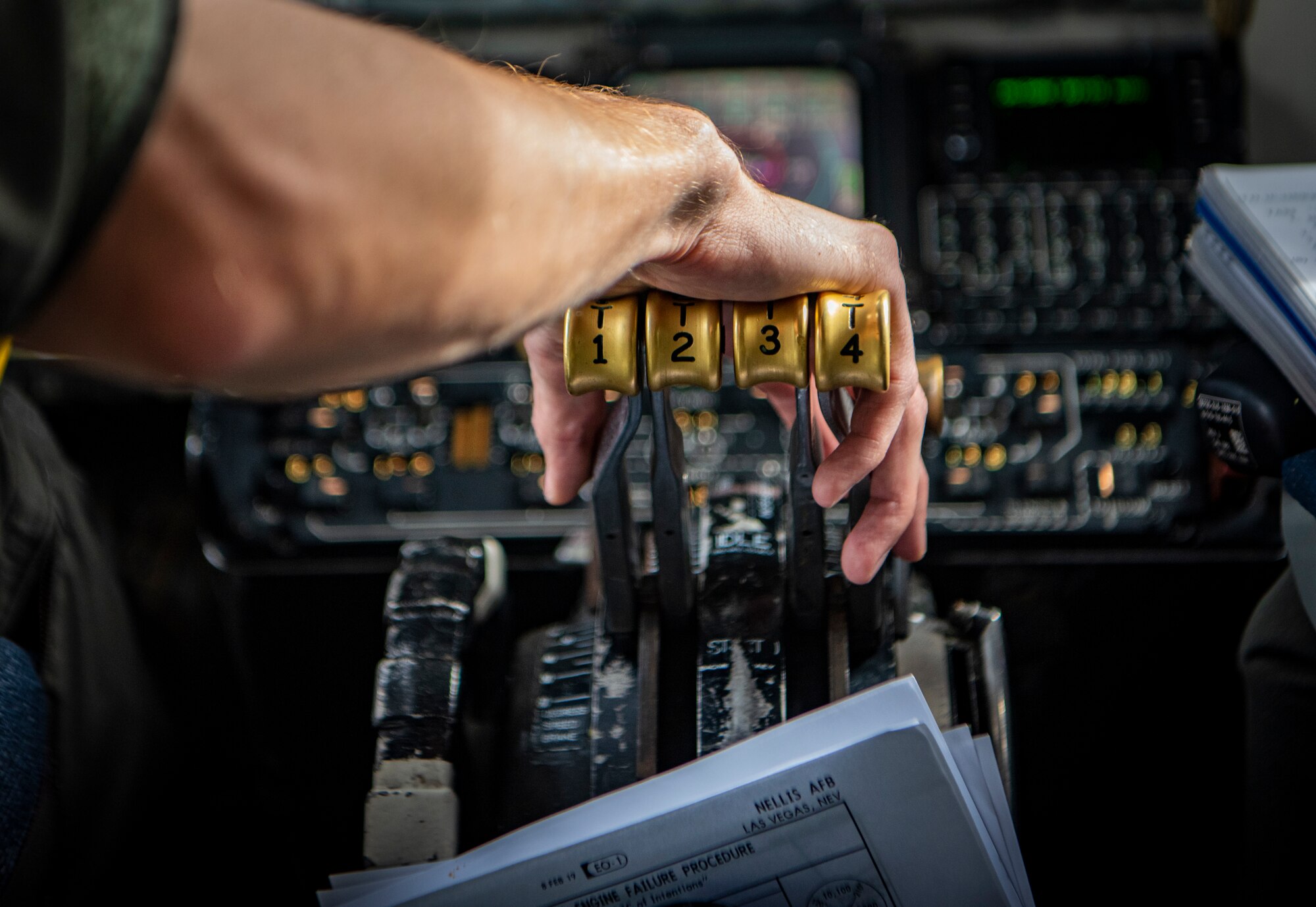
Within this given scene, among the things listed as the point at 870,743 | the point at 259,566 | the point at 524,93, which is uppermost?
the point at 524,93

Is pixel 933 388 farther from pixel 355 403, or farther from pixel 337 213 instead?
pixel 355 403

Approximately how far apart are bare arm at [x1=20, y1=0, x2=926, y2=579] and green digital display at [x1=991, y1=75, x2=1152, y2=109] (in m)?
0.92

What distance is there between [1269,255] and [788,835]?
43 centimetres

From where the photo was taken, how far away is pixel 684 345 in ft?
1.56

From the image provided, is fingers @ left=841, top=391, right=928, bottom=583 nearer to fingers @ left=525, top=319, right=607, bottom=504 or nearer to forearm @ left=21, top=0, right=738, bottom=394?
fingers @ left=525, top=319, right=607, bottom=504

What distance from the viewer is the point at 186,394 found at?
1.38m

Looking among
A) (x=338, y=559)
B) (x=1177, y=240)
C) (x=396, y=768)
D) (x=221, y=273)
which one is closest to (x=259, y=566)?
(x=338, y=559)

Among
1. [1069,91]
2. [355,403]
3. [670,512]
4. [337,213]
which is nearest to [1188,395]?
[1069,91]

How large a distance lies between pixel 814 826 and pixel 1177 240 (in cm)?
93

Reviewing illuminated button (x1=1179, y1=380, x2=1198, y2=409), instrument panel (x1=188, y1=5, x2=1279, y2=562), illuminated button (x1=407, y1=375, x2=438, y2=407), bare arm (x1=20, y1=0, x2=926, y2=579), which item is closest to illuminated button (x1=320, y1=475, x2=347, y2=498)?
instrument panel (x1=188, y1=5, x2=1279, y2=562)

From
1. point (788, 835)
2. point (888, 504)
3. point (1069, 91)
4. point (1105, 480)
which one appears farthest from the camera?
point (1069, 91)

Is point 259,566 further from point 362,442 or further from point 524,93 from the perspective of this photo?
point 524,93

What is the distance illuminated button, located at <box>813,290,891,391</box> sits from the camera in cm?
47

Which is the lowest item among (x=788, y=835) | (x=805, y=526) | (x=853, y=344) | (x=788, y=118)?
(x=788, y=835)
